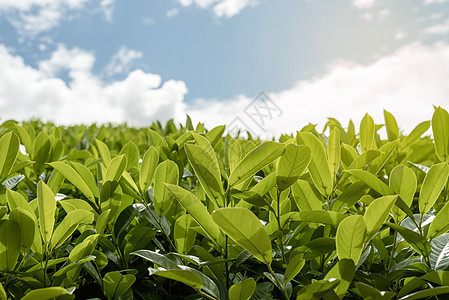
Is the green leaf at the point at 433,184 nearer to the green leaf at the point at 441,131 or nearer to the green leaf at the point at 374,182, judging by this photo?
the green leaf at the point at 374,182

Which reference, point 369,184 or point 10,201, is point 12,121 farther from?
point 369,184

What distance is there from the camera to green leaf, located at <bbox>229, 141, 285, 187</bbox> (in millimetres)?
1018

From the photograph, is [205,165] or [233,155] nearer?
[205,165]

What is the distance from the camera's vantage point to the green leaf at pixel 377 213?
2.90ft

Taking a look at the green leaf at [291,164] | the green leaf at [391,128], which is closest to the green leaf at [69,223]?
the green leaf at [291,164]

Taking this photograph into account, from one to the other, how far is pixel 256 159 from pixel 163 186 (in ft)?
1.13

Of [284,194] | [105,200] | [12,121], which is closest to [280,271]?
[284,194]

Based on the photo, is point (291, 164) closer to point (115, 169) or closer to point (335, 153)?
point (335, 153)

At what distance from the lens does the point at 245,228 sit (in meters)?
0.84

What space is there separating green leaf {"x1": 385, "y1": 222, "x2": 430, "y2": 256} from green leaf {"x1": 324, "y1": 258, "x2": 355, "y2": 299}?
A: 0.24 meters

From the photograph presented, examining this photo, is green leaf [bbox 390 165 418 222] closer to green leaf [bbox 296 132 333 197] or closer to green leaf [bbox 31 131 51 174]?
green leaf [bbox 296 132 333 197]

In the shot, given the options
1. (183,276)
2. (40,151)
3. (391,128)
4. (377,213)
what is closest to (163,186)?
(183,276)

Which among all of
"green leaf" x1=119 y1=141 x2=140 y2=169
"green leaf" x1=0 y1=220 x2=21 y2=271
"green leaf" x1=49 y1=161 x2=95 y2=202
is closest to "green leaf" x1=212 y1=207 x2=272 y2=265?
"green leaf" x1=0 y1=220 x2=21 y2=271

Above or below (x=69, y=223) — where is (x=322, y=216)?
below
